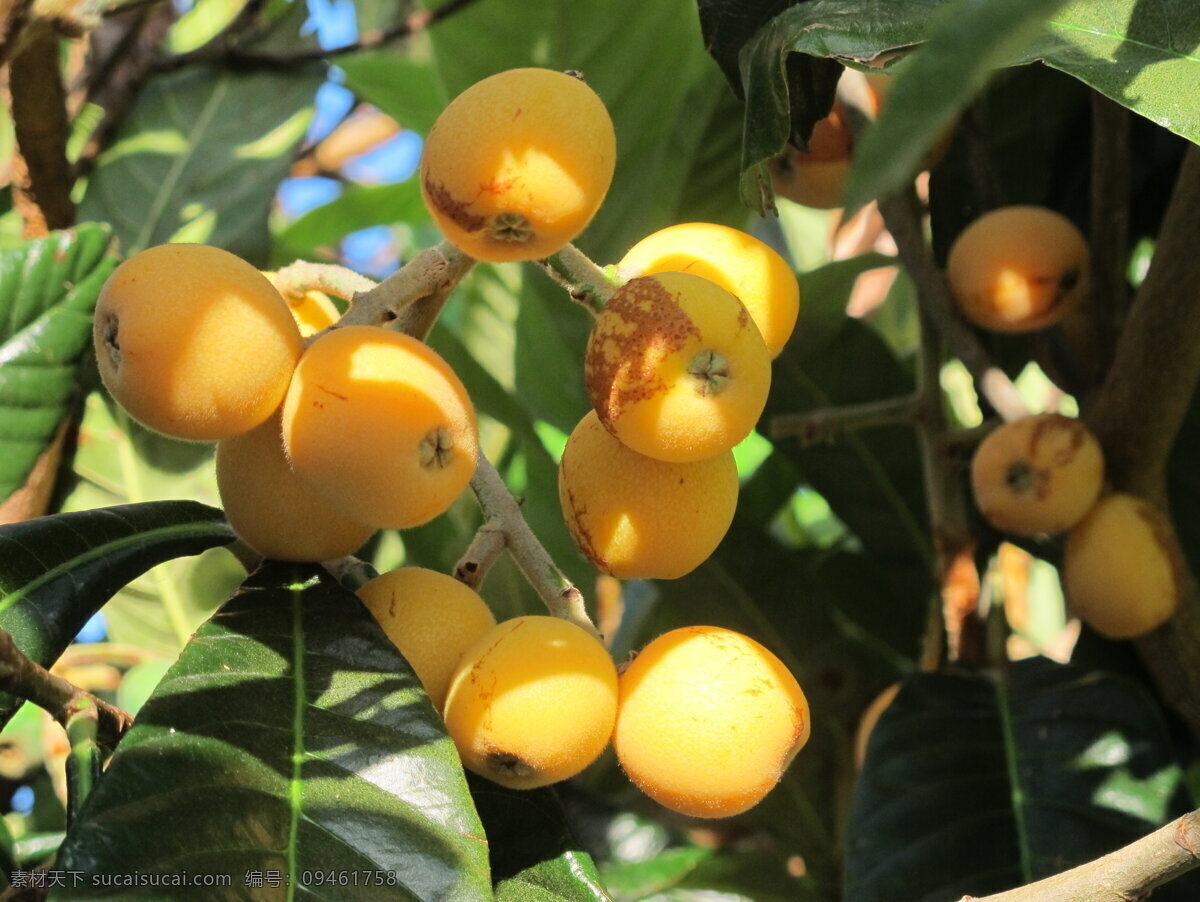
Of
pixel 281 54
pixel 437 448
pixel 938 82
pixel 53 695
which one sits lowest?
pixel 281 54

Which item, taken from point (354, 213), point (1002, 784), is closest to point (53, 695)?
point (1002, 784)

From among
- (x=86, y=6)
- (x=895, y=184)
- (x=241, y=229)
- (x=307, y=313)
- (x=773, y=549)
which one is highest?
(x=895, y=184)

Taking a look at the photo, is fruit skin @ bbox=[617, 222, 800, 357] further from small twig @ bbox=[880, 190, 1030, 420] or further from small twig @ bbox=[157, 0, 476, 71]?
small twig @ bbox=[157, 0, 476, 71]

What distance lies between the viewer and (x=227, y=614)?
756mm

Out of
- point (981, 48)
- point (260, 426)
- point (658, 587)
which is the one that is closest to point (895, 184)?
point (981, 48)

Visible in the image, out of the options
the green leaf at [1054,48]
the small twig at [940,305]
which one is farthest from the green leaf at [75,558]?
the small twig at [940,305]

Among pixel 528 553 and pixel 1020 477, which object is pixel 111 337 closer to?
pixel 528 553

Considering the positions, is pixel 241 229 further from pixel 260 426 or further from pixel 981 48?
pixel 981 48

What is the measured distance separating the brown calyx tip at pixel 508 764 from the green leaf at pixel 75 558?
28 cm

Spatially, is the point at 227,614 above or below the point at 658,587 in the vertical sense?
above

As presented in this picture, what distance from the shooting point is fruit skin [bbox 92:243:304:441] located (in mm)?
632

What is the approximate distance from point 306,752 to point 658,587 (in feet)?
2.11

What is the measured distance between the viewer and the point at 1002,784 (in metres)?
1.03

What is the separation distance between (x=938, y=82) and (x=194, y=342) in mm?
428
